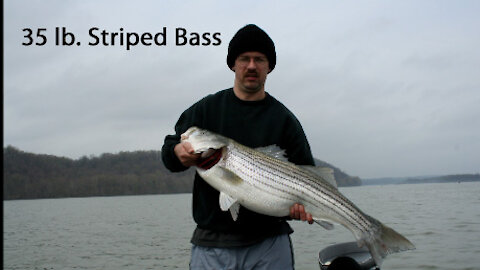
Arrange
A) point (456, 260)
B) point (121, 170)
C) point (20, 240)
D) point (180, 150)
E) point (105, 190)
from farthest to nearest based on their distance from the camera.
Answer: point (105, 190), point (121, 170), point (20, 240), point (456, 260), point (180, 150)

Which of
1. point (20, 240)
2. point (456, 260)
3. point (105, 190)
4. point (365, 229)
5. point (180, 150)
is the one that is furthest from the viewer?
point (105, 190)

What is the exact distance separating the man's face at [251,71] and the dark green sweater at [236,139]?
16 cm

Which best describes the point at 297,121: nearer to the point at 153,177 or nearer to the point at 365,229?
the point at 365,229

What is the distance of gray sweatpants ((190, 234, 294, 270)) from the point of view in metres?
4.06

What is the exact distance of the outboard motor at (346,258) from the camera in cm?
525

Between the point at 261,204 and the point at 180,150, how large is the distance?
931 millimetres

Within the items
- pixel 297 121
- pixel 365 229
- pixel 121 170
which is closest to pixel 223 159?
pixel 297 121

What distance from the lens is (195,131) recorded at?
4.04 meters

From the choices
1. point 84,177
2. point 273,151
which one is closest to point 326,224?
point 273,151

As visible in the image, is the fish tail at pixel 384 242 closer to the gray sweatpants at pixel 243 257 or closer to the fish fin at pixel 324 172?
the fish fin at pixel 324 172

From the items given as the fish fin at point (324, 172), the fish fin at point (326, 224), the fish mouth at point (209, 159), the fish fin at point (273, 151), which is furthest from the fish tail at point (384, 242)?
the fish mouth at point (209, 159)

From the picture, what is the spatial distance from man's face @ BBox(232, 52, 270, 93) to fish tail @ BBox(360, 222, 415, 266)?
6.10 feet

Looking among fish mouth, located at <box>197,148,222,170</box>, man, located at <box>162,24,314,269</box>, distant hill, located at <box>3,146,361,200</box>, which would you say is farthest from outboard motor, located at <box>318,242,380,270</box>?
distant hill, located at <box>3,146,361,200</box>

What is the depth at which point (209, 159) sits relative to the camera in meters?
4.08
